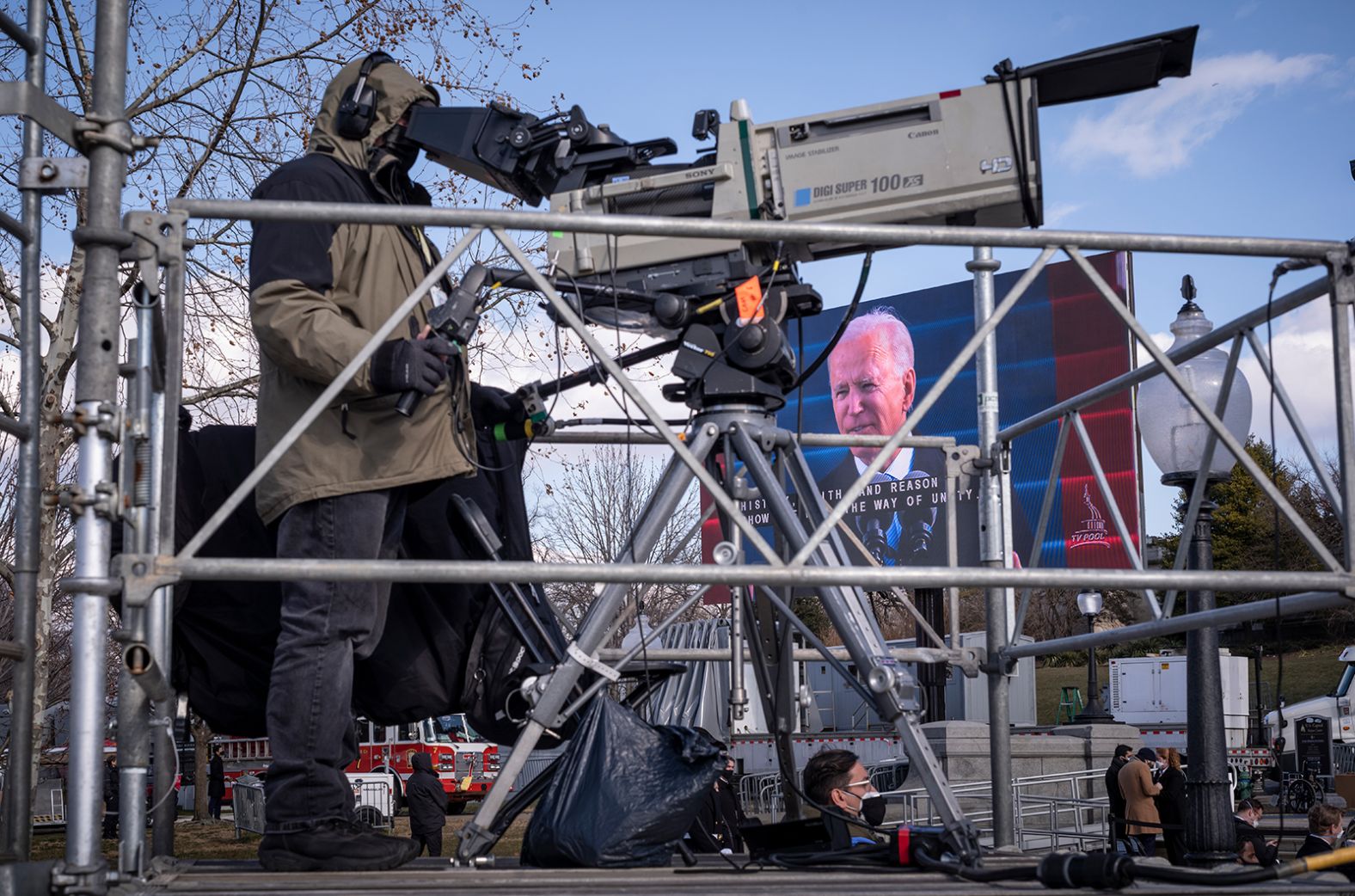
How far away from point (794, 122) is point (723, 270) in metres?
0.47

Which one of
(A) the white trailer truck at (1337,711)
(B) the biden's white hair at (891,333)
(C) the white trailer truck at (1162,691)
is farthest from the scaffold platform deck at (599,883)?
(B) the biden's white hair at (891,333)

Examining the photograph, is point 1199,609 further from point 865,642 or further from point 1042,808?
point 1042,808

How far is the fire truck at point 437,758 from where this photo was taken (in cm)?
2305

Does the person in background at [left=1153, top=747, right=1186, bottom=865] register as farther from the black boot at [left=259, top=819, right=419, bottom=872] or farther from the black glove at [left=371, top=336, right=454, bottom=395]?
the black glove at [left=371, top=336, right=454, bottom=395]

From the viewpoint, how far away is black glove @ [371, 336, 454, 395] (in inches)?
130

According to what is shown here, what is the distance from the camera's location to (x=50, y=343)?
33.9ft

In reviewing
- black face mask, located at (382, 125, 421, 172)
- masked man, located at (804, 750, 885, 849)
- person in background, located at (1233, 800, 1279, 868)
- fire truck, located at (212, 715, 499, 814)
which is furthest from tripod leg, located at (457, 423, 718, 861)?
fire truck, located at (212, 715, 499, 814)

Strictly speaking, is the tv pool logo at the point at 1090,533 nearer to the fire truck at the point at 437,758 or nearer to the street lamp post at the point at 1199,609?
the fire truck at the point at 437,758

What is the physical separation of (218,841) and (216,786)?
6.67 m

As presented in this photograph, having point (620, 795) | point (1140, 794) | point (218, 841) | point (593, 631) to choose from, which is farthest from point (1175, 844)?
point (218, 841)

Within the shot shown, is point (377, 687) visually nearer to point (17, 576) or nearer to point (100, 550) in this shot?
point (17, 576)

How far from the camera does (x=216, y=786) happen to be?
23.9 meters

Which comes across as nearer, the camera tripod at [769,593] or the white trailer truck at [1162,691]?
the camera tripod at [769,593]

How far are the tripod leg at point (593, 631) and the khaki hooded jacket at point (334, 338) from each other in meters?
0.54
